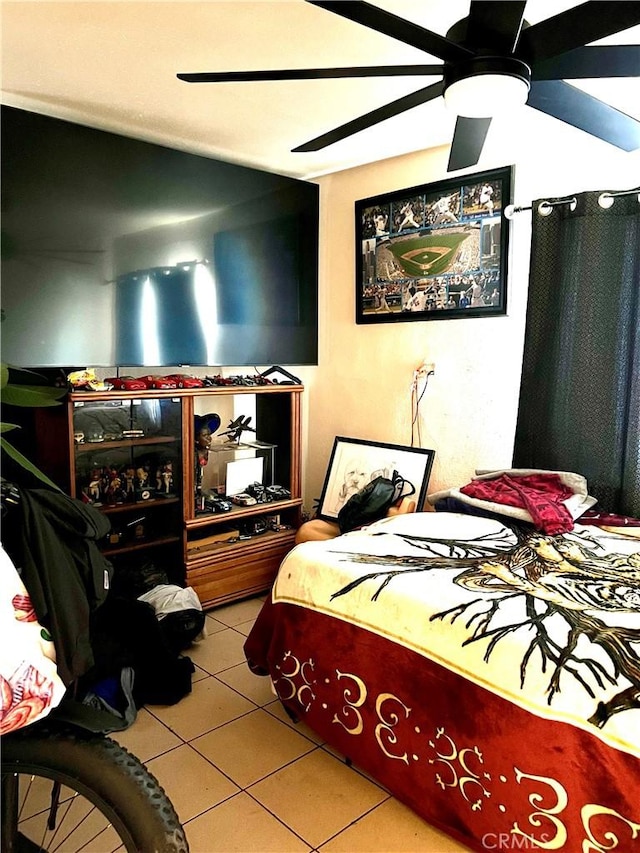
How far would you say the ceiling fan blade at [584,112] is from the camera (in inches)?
73.2

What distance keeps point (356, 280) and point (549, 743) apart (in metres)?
2.77

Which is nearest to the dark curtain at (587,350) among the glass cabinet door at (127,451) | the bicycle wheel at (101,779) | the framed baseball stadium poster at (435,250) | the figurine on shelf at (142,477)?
the framed baseball stadium poster at (435,250)

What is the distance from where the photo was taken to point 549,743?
4.84 feet

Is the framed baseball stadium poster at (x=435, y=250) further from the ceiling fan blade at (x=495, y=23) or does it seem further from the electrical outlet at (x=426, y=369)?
the ceiling fan blade at (x=495, y=23)

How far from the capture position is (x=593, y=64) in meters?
1.60

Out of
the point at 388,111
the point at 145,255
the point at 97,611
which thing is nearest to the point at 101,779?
the point at 97,611

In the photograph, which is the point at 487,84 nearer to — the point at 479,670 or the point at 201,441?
the point at 479,670

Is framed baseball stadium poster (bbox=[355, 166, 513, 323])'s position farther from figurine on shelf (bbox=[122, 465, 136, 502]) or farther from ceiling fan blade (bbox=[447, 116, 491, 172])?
figurine on shelf (bbox=[122, 465, 136, 502])

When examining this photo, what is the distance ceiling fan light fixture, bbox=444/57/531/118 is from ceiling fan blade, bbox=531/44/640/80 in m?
0.08

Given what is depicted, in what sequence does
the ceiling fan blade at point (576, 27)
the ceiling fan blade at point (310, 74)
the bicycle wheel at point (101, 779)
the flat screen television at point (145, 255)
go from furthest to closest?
the flat screen television at point (145, 255), the ceiling fan blade at point (310, 74), the ceiling fan blade at point (576, 27), the bicycle wheel at point (101, 779)

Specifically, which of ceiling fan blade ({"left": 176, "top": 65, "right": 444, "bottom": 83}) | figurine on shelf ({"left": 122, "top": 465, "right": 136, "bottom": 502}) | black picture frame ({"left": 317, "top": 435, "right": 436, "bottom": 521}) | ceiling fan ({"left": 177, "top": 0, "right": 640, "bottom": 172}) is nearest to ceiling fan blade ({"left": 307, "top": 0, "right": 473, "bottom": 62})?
ceiling fan ({"left": 177, "top": 0, "right": 640, "bottom": 172})

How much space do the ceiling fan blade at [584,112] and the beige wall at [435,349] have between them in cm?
51

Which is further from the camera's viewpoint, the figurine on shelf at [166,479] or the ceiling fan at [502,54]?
the figurine on shelf at [166,479]

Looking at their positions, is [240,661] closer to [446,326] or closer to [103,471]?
[103,471]
